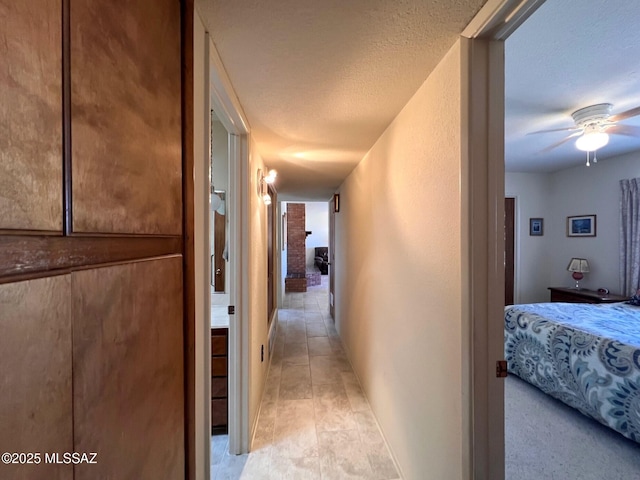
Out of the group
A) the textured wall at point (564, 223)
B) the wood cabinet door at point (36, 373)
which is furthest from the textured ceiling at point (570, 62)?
the wood cabinet door at point (36, 373)

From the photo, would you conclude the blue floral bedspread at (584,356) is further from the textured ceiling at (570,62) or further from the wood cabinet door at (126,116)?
the wood cabinet door at (126,116)

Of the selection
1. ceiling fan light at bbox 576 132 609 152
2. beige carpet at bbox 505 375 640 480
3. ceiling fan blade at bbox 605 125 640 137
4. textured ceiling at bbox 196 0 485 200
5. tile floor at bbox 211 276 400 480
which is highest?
ceiling fan blade at bbox 605 125 640 137

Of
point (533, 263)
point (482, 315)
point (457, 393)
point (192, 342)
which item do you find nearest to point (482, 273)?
point (482, 315)

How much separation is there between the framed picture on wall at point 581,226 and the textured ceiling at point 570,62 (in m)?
1.99

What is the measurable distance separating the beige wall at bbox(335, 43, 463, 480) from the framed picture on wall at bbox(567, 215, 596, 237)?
381cm

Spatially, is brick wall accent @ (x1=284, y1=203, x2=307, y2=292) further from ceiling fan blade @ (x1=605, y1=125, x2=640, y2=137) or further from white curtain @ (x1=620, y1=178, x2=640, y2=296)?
ceiling fan blade @ (x1=605, y1=125, x2=640, y2=137)

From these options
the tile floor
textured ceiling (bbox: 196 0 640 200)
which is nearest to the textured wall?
textured ceiling (bbox: 196 0 640 200)

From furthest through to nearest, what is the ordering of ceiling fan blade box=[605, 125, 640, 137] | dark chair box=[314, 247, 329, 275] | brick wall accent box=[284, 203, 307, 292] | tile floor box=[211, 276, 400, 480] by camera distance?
dark chair box=[314, 247, 329, 275], brick wall accent box=[284, 203, 307, 292], ceiling fan blade box=[605, 125, 640, 137], tile floor box=[211, 276, 400, 480]

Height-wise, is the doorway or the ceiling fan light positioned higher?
the ceiling fan light

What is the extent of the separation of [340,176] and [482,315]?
2.63 metres

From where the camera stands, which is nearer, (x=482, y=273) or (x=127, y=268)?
(x=127, y=268)

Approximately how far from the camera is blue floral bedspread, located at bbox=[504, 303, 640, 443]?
1842 mm

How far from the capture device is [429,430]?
127 centimetres

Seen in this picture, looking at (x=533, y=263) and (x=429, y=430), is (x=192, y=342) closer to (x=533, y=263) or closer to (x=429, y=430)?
(x=429, y=430)
